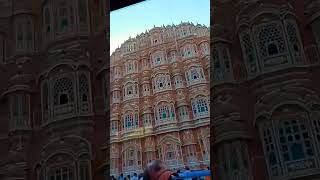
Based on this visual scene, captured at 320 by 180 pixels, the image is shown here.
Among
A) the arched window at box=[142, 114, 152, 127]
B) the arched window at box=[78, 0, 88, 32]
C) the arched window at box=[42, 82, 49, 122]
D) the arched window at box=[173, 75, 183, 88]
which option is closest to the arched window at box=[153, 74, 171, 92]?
the arched window at box=[173, 75, 183, 88]

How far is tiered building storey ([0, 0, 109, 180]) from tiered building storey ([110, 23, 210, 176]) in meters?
3.90

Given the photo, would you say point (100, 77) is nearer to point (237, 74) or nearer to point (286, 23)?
point (237, 74)

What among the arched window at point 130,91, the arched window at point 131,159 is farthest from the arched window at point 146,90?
the arched window at point 131,159

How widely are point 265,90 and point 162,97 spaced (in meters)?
6.91

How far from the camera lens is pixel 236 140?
4.86 m

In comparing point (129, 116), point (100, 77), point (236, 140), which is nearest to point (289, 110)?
point (236, 140)

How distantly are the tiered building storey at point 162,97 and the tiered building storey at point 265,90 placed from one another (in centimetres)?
457

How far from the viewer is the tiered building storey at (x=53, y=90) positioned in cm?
541

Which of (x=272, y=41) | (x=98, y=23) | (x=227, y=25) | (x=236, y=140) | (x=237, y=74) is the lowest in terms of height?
(x=236, y=140)

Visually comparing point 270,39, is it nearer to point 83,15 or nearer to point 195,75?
point 83,15

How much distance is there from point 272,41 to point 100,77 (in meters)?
2.30

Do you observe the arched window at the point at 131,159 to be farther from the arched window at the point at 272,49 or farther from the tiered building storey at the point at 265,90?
the arched window at the point at 272,49

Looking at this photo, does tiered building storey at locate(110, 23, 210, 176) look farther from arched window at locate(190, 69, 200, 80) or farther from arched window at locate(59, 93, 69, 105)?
arched window at locate(59, 93, 69, 105)

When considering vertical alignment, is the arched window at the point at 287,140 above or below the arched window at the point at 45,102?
below
